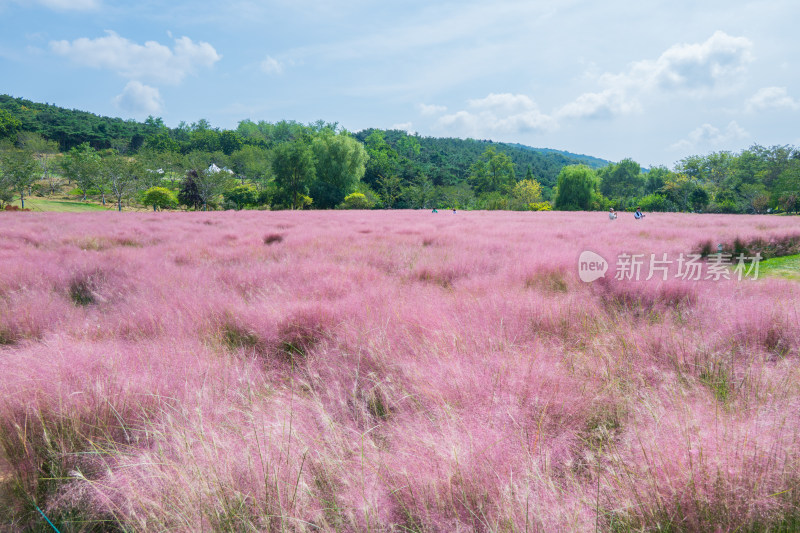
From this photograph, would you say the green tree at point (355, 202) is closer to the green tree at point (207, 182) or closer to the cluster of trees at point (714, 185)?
the green tree at point (207, 182)

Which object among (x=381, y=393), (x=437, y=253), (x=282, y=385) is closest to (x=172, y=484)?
(x=282, y=385)

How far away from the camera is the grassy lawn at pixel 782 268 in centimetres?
619

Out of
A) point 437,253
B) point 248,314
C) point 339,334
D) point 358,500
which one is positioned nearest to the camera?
point 358,500

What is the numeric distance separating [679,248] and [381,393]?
25.1 ft

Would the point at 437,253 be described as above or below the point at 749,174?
below

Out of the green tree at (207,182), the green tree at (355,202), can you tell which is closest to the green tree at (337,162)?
the green tree at (355,202)

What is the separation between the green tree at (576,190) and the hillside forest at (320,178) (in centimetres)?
16

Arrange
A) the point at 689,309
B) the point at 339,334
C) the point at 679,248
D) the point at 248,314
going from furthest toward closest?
the point at 679,248, the point at 689,309, the point at 248,314, the point at 339,334

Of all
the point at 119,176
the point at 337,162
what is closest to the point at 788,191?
the point at 337,162

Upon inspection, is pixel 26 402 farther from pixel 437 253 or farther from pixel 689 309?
pixel 437 253

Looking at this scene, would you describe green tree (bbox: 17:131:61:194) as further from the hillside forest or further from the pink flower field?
the pink flower field

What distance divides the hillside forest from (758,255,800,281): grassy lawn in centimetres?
3859

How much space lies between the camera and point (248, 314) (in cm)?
277

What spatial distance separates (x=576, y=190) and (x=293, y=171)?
43573 mm
